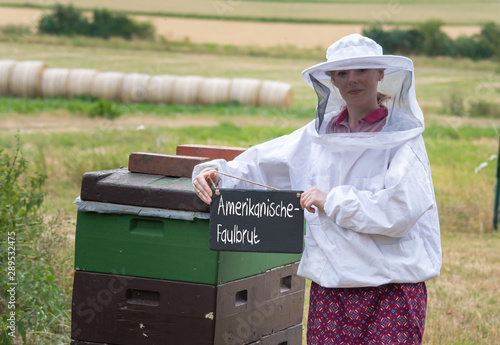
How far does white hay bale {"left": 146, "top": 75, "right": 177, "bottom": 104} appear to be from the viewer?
22.2m

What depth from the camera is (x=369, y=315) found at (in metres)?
2.86

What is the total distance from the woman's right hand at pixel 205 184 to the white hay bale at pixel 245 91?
18.7 m

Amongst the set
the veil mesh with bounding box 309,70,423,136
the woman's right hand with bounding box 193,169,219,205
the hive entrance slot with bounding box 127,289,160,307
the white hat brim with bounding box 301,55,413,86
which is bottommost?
the hive entrance slot with bounding box 127,289,160,307

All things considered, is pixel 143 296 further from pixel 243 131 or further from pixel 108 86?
pixel 108 86

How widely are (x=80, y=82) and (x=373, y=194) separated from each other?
67.9ft

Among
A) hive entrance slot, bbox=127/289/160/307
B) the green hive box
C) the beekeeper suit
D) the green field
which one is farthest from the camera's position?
the green field

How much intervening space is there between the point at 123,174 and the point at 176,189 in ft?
1.31

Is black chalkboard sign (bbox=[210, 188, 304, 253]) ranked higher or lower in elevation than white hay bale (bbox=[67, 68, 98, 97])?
higher

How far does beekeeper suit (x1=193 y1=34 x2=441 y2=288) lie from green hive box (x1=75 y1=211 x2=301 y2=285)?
0.46 m

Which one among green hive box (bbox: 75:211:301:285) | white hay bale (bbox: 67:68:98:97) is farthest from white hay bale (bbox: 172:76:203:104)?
green hive box (bbox: 75:211:301:285)

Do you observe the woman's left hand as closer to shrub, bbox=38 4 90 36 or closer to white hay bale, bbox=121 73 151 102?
white hay bale, bbox=121 73 151 102

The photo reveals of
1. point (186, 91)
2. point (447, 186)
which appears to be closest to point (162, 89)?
point (186, 91)

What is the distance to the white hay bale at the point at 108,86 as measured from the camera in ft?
73.0

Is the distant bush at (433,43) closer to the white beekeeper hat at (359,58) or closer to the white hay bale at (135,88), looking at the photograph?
the white hay bale at (135,88)
